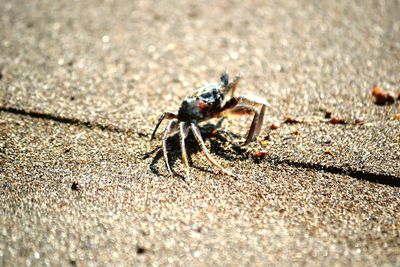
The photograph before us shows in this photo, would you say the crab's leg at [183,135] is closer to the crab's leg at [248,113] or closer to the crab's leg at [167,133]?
the crab's leg at [167,133]

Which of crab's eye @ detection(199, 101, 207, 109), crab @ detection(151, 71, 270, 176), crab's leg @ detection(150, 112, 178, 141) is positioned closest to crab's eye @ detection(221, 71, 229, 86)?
crab @ detection(151, 71, 270, 176)

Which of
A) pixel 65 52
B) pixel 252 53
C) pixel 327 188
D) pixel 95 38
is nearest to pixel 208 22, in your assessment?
pixel 252 53

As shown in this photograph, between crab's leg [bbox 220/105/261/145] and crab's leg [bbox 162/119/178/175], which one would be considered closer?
crab's leg [bbox 162/119/178/175]

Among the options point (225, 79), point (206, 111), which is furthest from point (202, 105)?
point (225, 79)

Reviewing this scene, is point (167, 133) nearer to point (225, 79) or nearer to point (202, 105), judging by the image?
point (202, 105)

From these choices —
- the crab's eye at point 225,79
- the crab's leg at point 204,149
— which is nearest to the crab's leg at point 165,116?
the crab's leg at point 204,149

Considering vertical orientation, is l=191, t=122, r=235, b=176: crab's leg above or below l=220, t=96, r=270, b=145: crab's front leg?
below

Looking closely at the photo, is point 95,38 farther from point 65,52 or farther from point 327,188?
point 327,188

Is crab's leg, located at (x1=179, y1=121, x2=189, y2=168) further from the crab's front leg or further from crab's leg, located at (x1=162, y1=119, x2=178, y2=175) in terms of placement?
the crab's front leg
